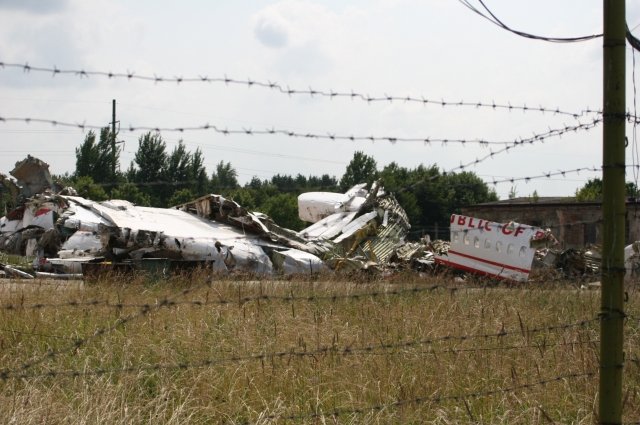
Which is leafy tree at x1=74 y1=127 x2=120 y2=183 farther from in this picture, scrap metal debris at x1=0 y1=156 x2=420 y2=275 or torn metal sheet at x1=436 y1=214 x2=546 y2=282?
torn metal sheet at x1=436 y1=214 x2=546 y2=282

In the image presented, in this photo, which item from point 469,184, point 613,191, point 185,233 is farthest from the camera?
point 185,233

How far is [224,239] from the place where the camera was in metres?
19.8

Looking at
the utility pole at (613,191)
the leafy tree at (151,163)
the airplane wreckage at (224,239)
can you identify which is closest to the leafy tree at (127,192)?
the leafy tree at (151,163)

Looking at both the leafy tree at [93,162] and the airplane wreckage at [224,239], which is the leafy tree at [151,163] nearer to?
the leafy tree at [93,162]

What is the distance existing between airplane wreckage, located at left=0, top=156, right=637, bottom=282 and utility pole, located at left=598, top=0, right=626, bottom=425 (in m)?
12.7

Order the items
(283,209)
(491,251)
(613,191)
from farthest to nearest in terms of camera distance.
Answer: (283,209)
(491,251)
(613,191)

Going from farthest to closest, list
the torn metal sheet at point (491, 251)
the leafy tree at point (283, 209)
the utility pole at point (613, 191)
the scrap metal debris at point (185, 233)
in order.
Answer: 1. the leafy tree at point (283, 209)
2. the torn metal sheet at point (491, 251)
3. the scrap metal debris at point (185, 233)
4. the utility pole at point (613, 191)

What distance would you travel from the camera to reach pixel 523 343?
687 centimetres

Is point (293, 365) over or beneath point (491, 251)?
beneath

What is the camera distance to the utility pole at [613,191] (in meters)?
3.77

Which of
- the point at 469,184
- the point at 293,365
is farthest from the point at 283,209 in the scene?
the point at 469,184

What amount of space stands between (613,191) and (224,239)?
54.3ft

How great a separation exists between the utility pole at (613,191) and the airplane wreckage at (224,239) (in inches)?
501

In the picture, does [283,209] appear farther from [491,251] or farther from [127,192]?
[127,192]
